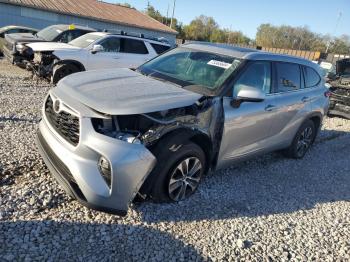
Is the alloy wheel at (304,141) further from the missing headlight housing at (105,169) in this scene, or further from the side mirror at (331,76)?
the side mirror at (331,76)

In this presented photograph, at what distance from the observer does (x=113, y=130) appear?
10.3ft

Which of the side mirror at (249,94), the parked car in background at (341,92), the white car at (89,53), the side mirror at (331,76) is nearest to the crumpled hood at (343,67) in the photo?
the parked car in background at (341,92)

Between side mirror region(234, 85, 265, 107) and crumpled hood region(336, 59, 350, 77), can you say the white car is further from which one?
side mirror region(234, 85, 265, 107)

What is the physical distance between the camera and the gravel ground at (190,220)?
2.96 metres

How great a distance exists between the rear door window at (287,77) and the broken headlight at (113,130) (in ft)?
8.69

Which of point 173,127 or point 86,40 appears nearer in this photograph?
point 173,127

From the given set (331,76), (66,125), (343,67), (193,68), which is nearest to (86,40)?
(193,68)

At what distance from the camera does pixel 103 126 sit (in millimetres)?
3119

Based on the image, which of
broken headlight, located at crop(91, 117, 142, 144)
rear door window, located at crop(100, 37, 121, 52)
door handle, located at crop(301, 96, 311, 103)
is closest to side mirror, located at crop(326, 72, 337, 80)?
door handle, located at crop(301, 96, 311, 103)

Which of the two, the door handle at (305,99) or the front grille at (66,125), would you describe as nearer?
the front grille at (66,125)

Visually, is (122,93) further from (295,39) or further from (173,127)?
(295,39)

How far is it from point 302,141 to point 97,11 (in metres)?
29.1

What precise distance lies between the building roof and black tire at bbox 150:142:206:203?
25.6 m

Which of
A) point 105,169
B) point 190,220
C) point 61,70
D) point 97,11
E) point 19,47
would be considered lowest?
point 190,220
